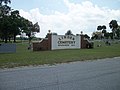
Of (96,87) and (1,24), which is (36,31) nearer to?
(1,24)

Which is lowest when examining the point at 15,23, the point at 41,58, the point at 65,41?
the point at 41,58

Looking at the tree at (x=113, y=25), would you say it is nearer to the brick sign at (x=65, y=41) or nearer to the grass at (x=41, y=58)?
the brick sign at (x=65, y=41)

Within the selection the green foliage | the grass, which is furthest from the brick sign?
the green foliage

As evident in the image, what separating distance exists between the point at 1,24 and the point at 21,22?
39.3 feet

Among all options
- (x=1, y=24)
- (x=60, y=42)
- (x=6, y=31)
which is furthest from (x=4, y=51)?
(x=6, y=31)

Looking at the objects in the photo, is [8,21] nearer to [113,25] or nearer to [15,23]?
[15,23]

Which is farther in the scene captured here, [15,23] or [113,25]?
[113,25]

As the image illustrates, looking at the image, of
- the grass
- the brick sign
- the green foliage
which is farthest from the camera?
the green foliage

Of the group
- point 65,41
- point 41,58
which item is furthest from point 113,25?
point 41,58

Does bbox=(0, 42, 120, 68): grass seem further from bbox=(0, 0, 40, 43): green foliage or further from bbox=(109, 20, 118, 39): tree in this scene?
bbox=(109, 20, 118, 39): tree

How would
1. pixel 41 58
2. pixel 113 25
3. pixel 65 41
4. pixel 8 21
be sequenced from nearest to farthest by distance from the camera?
pixel 41 58 < pixel 65 41 < pixel 8 21 < pixel 113 25

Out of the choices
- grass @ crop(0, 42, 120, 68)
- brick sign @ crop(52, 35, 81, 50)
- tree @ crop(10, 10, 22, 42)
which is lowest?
grass @ crop(0, 42, 120, 68)

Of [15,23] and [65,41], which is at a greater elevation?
[15,23]

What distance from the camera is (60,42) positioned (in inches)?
1689
